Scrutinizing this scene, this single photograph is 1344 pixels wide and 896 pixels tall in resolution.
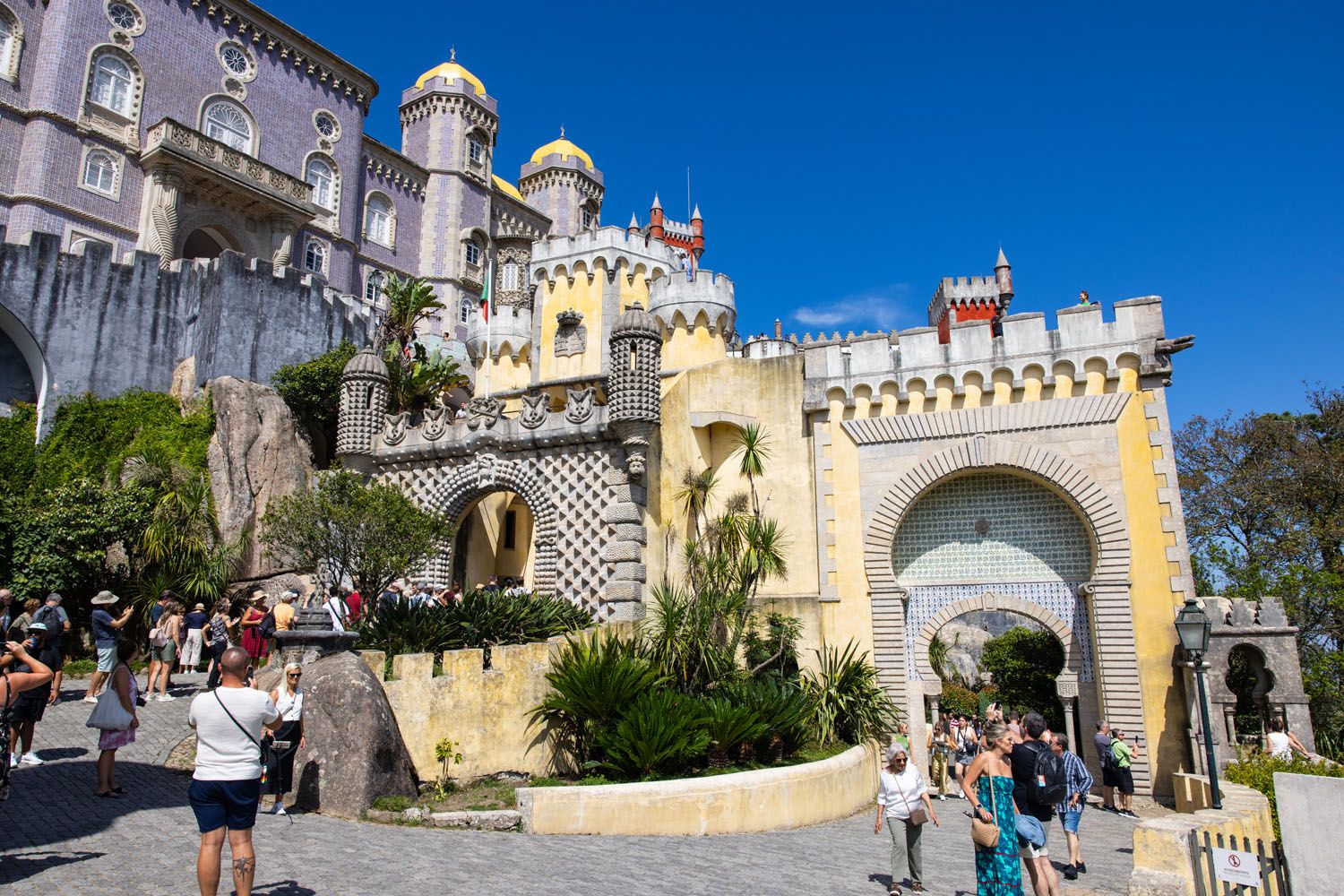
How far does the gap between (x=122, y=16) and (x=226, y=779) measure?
120ft

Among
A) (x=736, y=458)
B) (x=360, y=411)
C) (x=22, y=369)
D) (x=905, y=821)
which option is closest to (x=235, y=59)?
(x=22, y=369)

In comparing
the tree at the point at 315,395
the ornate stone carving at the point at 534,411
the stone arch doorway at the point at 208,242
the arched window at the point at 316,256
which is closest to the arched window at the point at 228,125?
the stone arch doorway at the point at 208,242

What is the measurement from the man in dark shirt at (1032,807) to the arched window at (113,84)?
36919 mm

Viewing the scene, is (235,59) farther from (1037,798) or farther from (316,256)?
(1037,798)

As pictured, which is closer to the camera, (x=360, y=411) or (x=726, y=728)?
(x=726, y=728)

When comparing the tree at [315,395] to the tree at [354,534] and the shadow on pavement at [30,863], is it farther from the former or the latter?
the shadow on pavement at [30,863]

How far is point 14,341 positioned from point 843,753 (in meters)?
23.9

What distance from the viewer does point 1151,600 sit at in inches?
653

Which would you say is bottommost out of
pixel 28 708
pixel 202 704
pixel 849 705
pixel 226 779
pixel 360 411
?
pixel 849 705

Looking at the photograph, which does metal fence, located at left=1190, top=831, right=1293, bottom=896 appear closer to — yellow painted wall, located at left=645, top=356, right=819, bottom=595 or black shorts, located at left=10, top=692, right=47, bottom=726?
black shorts, located at left=10, top=692, right=47, bottom=726

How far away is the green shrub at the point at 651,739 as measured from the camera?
12156 mm

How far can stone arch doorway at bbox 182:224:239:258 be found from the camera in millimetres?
34250

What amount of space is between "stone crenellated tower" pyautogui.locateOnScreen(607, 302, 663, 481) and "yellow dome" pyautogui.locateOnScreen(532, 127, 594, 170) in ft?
122

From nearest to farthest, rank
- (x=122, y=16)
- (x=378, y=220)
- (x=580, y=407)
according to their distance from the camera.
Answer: (x=580, y=407), (x=122, y=16), (x=378, y=220)
